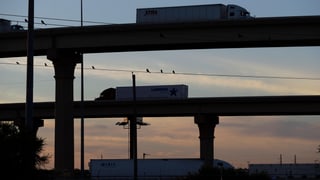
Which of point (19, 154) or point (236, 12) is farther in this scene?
point (236, 12)

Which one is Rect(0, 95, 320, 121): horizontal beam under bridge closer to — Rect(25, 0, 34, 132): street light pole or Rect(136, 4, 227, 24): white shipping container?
Rect(136, 4, 227, 24): white shipping container

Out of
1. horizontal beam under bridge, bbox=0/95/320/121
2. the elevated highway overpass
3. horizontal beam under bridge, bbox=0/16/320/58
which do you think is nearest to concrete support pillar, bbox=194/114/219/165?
horizontal beam under bridge, bbox=0/95/320/121

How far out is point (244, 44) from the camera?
51375 millimetres

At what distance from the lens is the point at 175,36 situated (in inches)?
2048

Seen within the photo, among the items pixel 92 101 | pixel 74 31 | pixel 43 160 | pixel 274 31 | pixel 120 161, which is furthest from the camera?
pixel 92 101

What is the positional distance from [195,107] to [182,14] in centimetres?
3686

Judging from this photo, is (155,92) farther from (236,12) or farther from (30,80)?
(30,80)

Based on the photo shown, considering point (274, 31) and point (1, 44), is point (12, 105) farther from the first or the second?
point (274, 31)

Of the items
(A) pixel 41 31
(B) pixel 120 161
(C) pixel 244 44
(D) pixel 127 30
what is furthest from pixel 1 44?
(B) pixel 120 161

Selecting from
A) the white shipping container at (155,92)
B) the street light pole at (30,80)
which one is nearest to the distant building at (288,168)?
the white shipping container at (155,92)

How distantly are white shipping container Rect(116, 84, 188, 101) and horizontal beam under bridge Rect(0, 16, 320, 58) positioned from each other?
41.7 m

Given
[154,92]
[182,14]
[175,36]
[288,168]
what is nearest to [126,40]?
[175,36]

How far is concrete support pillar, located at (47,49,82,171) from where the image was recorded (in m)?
54.2

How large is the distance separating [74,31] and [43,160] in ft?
112
